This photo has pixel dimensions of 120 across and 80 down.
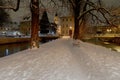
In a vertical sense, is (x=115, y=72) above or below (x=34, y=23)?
below

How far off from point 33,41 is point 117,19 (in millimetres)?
7704

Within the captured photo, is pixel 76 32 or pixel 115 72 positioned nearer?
pixel 115 72

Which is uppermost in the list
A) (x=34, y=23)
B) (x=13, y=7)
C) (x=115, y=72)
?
(x=13, y=7)

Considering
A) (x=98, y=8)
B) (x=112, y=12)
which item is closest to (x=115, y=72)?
(x=112, y=12)

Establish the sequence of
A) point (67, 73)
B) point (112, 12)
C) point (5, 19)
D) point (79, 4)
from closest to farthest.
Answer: point (67, 73), point (112, 12), point (79, 4), point (5, 19)

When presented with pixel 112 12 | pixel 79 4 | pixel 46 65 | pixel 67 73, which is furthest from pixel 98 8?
pixel 67 73

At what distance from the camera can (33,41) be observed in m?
17.4

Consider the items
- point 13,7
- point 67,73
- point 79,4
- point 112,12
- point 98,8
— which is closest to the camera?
point 67,73

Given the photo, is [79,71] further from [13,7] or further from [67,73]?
[13,7]

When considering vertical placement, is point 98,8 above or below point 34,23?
above

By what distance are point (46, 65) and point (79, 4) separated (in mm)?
16862

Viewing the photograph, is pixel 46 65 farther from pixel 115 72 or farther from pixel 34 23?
pixel 34 23

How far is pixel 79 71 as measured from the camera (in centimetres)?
918

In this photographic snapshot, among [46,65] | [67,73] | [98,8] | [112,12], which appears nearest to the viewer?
[67,73]
